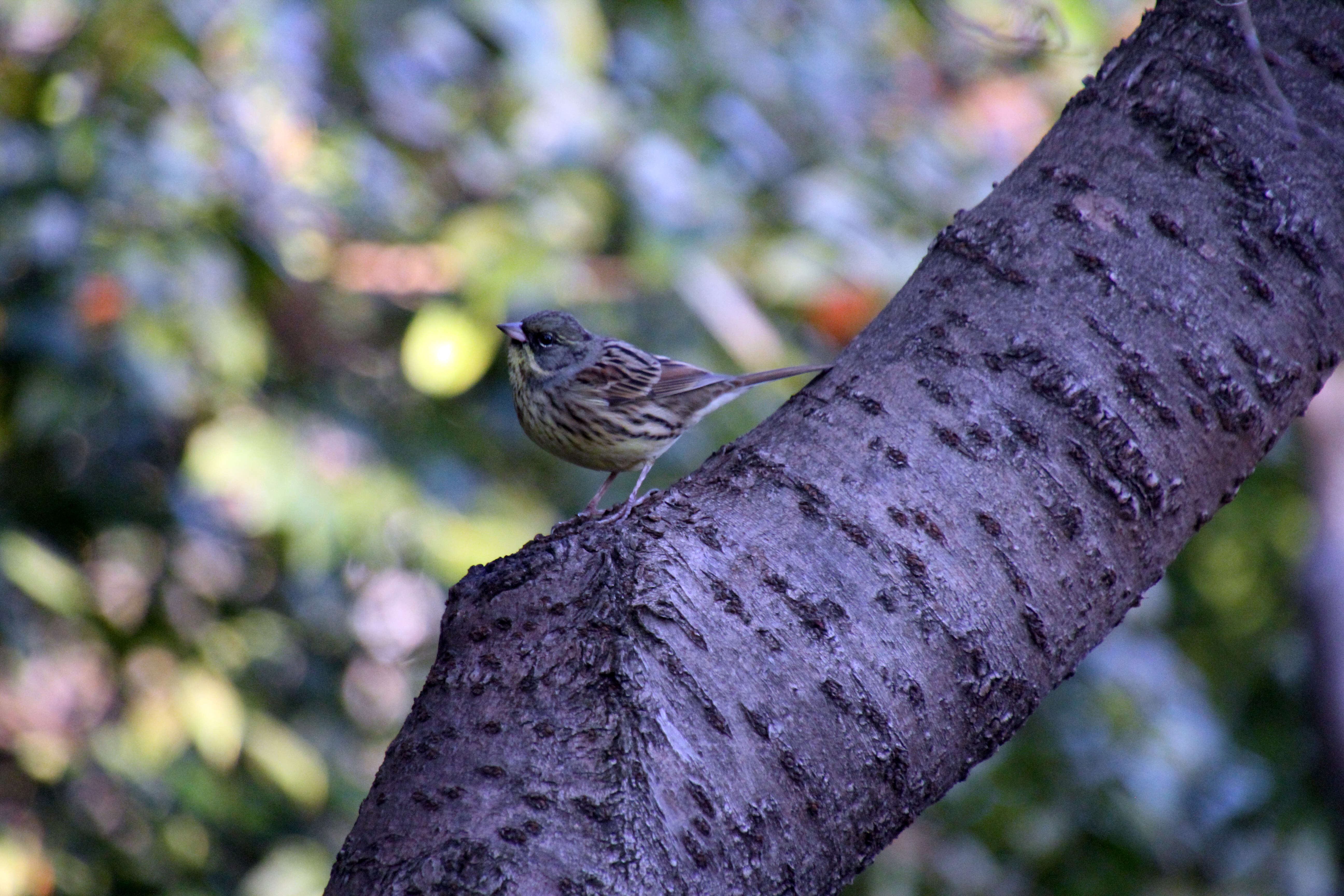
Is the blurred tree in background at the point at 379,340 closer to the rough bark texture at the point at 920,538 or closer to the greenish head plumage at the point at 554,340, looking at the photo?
the greenish head plumage at the point at 554,340

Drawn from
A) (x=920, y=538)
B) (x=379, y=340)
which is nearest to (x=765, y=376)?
(x=379, y=340)

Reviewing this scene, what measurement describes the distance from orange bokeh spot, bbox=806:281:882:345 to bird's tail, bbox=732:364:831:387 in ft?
1.02

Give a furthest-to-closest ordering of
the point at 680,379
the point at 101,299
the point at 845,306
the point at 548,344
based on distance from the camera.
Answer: the point at 845,306 < the point at 548,344 < the point at 680,379 < the point at 101,299

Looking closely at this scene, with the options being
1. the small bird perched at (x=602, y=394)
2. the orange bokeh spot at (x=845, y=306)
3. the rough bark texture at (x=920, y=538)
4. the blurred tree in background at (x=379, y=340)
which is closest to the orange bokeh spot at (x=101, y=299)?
the blurred tree in background at (x=379, y=340)

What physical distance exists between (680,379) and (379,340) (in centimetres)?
173

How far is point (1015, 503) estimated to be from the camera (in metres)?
1.50

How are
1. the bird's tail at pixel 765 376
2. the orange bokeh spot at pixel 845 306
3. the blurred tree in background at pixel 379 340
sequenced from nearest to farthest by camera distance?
the bird's tail at pixel 765 376 → the blurred tree in background at pixel 379 340 → the orange bokeh spot at pixel 845 306

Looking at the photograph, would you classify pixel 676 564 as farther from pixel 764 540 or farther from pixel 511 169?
pixel 511 169

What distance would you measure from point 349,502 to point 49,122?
1536mm

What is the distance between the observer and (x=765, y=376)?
3.66m

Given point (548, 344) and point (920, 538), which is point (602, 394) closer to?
point (548, 344)

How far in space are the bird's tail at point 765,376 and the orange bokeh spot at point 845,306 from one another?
31 centimetres

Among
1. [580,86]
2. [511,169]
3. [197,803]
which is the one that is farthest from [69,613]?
[580,86]

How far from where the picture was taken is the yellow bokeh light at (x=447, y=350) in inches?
142
